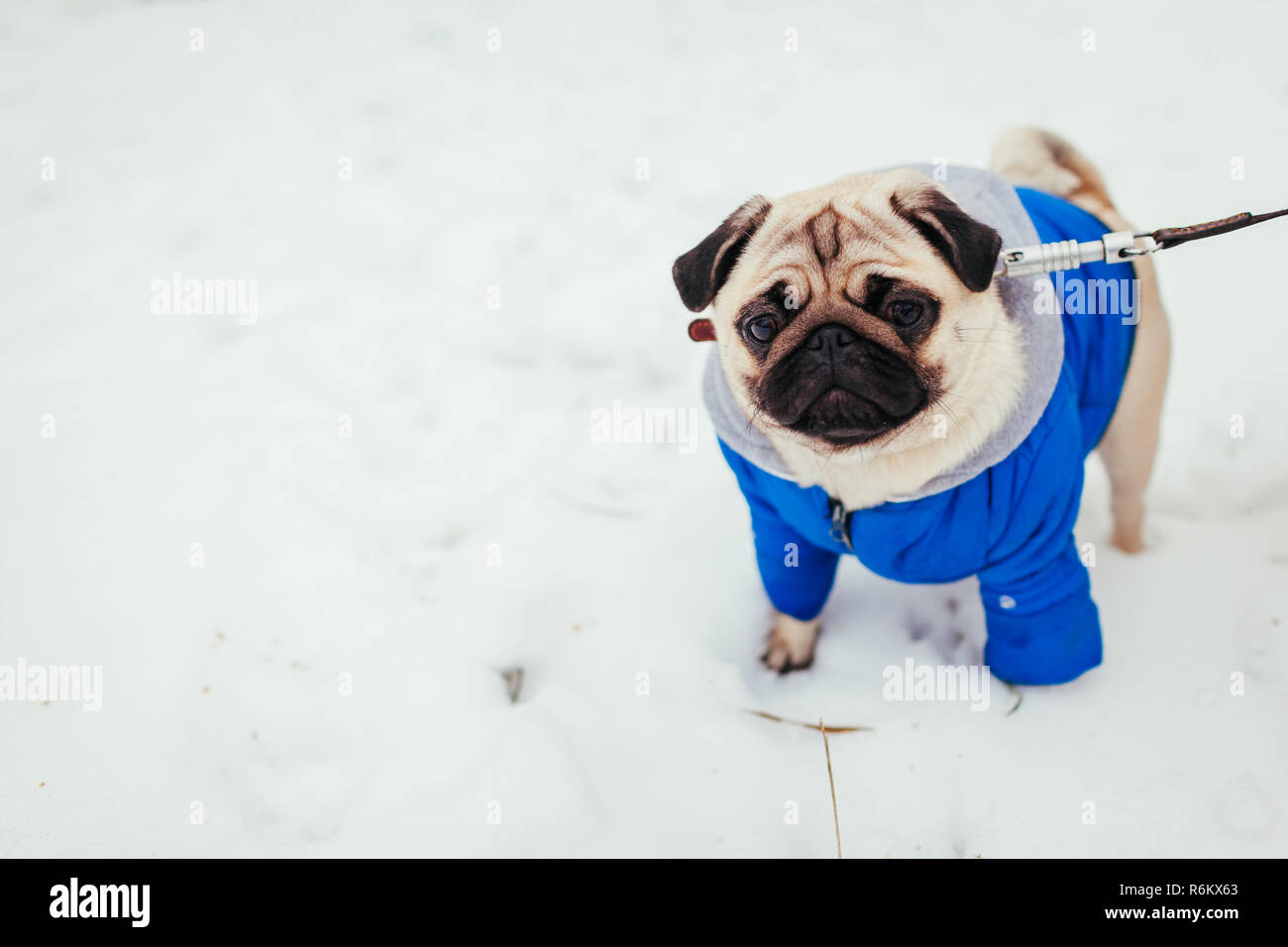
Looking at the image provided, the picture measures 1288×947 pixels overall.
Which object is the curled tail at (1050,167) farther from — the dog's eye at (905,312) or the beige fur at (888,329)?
the dog's eye at (905,312)

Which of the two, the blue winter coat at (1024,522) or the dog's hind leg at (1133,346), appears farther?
the dog's hind leg at (1133,346)

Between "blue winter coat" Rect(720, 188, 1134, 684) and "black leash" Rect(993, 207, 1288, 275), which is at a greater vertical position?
"black leash" Rect(993, 207, 1288, 275)

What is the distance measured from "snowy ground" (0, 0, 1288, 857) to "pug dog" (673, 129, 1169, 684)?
46cm

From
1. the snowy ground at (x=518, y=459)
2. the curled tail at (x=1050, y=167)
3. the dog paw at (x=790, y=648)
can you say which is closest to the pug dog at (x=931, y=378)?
the curled tail at (x=1050, y=167)

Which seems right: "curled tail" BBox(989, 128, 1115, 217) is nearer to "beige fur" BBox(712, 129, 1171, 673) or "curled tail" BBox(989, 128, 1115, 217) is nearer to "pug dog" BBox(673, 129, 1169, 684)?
"pug dog" BBox(673, 129, 1169, 684)

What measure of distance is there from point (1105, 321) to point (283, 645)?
8.23ft

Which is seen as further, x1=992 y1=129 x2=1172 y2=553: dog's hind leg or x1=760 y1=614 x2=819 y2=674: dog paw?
x1=760 y1=614 x2=819 y2=674: dog paw

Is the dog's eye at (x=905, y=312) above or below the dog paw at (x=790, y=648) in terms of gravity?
above

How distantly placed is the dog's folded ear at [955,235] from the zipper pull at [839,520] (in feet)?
2.03

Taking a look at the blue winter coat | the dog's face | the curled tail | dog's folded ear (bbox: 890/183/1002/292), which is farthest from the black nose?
the curled tail

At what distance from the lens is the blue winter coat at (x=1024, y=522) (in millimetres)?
1985

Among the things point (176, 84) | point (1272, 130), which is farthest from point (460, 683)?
point (1272, 130)

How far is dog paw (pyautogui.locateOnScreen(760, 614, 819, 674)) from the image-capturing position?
2.59 metres
